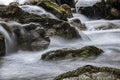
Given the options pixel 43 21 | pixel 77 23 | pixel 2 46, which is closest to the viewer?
pixel 2 46

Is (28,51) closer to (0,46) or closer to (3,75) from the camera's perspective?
(0,46)

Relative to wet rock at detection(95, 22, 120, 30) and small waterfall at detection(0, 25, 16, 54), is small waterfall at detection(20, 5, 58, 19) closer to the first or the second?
wet rock at detection(95, 22, 120, 30)

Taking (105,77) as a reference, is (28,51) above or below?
below

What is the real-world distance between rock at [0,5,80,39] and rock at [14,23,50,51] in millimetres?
1114

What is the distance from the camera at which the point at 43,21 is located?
15.7 meters

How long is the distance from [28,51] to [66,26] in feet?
9.24

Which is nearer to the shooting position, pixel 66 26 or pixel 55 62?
pixel 55 62

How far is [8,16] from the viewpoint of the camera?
16.0 meters

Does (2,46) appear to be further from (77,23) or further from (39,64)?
(77,23)

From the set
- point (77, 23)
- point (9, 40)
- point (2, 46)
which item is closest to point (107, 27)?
point (77, 23)

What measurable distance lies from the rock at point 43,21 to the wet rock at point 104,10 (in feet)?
32.5

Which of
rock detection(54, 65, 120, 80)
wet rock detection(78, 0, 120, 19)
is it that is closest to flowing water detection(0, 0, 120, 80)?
rock detection(54, 65, 120, 80)

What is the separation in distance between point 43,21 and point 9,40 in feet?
8.19

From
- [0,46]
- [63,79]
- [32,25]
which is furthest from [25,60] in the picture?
[63,79]
